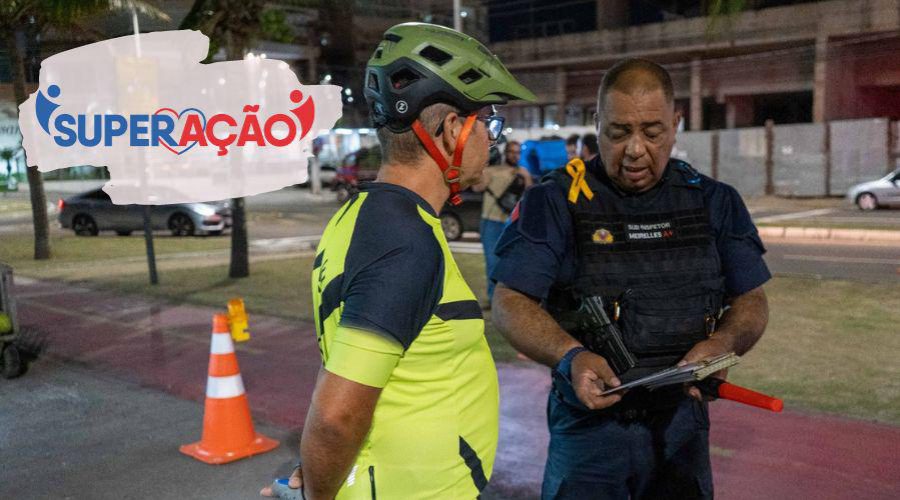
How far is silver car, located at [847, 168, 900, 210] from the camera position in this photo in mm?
21547

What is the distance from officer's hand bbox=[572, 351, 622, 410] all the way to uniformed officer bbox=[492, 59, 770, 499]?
92mm

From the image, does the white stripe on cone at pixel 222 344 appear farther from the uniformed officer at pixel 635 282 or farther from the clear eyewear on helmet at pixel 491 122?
the clear eyewear on helmet at pixel 491 122

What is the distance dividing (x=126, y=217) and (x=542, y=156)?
13197 mm

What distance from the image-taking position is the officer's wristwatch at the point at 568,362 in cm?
233

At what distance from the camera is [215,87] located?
32.2 ft

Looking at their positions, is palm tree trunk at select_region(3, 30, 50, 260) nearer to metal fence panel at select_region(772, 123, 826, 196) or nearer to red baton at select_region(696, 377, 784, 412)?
red baton at select_region(696, 377, 784, 412)

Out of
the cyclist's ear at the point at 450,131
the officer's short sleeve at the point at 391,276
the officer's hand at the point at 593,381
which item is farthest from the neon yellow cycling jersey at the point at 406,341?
the officer's hand at the point at 593,381

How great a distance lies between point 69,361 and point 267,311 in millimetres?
2536

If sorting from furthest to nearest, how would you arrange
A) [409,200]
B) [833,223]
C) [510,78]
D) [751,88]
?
[751,88] < [833,223] < [510,78] < [409,200]

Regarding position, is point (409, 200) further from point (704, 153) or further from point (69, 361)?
point (704, 153)

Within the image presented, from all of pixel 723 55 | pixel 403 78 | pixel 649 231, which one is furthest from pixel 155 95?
pixel 723 55

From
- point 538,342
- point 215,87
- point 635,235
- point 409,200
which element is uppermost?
point 215,87

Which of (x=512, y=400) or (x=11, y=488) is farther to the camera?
(x=512, y=400)

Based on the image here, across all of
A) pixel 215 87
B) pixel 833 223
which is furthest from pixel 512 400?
pixel 833 223
